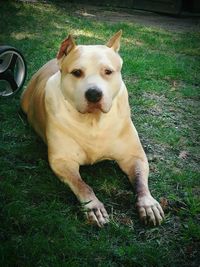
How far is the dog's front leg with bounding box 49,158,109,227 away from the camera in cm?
296

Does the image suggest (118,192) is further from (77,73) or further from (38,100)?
(38,100)

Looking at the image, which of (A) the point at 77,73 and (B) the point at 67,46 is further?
(B) the point at 67,46

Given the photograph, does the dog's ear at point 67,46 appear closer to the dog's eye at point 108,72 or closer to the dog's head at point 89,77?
the dog's head at point 89,77

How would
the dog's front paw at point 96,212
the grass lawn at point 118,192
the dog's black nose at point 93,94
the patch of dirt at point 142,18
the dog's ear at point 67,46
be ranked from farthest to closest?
the patch of dirt at point 142,18, the dog's ear at point 67,46, the dog's black nose at point 93,94, the dog's front paw at point 96,212, the grass lawn at point 118,192

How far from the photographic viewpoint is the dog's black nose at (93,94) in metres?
3.08

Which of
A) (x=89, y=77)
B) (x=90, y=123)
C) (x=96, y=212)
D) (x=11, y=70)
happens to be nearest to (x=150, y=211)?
(x=96, y=212)

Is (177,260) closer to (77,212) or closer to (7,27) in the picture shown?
(77,212)

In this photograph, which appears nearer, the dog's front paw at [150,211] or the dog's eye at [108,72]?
the dog's front paw at [150,211]

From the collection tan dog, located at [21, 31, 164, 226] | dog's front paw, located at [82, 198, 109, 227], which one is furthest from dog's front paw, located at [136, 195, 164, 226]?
dog's front paw, located at [82, 198, 109, 227]

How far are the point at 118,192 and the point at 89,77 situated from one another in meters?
0.94

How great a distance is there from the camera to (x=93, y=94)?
10.1ft

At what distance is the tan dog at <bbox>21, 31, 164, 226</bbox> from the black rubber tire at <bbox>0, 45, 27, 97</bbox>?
3.24ft

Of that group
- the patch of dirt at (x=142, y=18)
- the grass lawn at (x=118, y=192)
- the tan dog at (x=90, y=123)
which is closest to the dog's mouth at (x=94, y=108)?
the tan dog at (x=90, y=123)

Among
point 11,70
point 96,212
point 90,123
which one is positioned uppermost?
point 90,123
